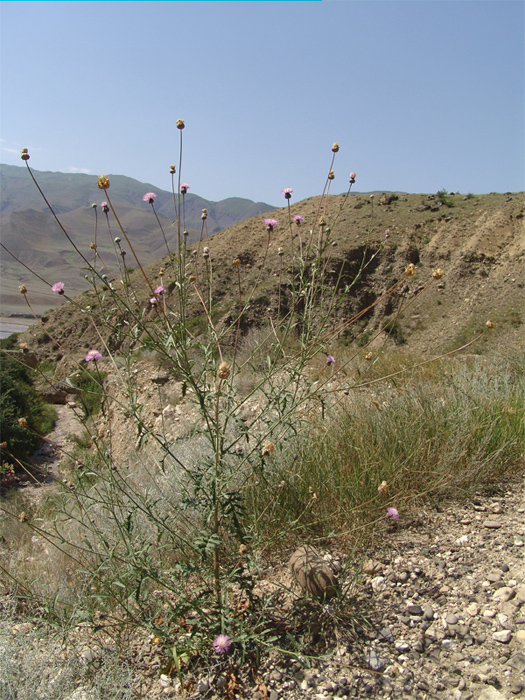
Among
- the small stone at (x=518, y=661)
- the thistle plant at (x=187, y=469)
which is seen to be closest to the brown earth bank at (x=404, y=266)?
the thistle plant at (x=187, y=469)

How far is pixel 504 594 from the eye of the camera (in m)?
2.08

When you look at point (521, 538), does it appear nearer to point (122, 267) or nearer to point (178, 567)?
point (178, 567)

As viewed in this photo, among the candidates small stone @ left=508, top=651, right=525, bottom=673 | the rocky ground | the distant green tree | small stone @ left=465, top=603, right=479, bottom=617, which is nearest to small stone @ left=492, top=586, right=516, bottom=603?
the rocky ground

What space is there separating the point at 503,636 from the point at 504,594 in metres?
0.28

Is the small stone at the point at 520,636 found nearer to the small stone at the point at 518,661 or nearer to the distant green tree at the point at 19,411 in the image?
the small stone at the point at 518,661

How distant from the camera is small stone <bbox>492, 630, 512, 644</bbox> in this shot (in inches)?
72.1

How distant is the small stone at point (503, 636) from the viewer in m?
1.83

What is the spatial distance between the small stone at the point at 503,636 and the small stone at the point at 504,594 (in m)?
0.21

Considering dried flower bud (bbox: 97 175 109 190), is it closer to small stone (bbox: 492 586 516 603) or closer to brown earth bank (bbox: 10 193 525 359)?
small stone (bbox: 492 586 516 603)

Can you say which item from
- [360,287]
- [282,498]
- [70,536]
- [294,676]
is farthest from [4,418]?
[360,287]

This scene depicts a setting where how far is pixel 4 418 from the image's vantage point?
9.20 m

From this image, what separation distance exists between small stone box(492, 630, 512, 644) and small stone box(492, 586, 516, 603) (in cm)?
21

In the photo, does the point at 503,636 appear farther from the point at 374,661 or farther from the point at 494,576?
the point at 374,661

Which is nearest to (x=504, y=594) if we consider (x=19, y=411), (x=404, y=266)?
(x=19, y=411)
